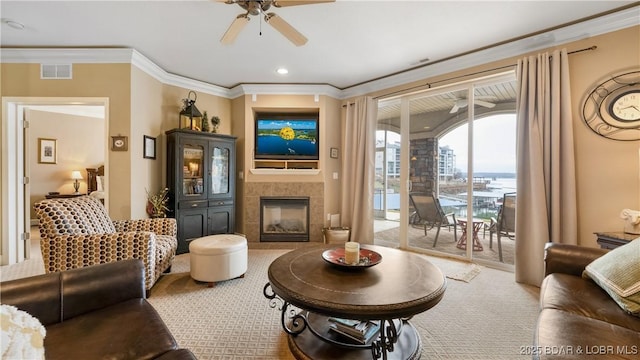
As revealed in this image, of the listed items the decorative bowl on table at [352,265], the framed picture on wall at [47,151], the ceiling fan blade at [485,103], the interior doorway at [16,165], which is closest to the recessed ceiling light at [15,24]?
the interior doorway at [16,165]

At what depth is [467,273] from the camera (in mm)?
3072

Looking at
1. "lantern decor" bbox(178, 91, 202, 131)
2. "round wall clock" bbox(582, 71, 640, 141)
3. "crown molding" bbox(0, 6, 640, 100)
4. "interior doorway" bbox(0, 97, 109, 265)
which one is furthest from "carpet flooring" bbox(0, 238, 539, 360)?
"crown molding" bbox(0, 6, 640, 100)

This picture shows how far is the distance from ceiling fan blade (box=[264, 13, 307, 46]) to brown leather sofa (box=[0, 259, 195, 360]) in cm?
189

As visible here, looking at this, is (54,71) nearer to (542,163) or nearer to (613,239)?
(542,163)

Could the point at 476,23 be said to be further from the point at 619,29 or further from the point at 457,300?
the point at 457,300

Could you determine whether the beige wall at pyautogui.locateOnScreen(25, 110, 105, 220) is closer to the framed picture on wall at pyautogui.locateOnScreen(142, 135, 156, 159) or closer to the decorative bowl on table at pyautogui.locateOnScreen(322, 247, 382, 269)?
the framed picture on wall at pyautogui.locateOnScreen(142, 135, 156, 159)

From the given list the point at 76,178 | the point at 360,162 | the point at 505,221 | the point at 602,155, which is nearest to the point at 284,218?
the point at 360,162

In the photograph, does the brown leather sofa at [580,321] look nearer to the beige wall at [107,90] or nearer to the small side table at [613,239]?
the small side table at [613,239]

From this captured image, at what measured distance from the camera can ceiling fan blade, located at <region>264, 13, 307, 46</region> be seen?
197cm

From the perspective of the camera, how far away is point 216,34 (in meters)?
2.81

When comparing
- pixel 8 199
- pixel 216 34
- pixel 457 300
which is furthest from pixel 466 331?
pixel 8 199

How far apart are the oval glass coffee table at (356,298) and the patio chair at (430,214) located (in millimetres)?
2071

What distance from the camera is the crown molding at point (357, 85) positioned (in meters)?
2.51

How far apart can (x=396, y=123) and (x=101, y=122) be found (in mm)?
6991
